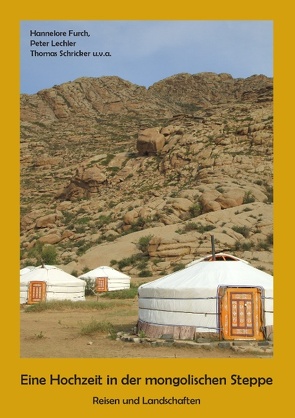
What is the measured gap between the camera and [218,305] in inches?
388

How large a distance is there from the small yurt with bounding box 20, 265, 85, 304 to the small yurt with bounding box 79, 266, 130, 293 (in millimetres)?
4727

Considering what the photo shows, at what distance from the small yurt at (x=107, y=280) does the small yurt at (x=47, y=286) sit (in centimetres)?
473

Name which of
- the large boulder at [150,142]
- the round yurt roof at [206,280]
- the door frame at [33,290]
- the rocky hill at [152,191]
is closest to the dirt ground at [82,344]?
the round yurt roof at [206,280]

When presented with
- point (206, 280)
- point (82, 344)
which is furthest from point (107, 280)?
point (206, 280)

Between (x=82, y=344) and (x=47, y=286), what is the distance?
10311 millimetres

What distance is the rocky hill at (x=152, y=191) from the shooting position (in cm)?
2800

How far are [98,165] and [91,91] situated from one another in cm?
4041

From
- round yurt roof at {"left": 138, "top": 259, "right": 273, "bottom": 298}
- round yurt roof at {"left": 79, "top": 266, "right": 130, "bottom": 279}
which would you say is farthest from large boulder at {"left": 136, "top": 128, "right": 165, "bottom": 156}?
round yurt roof at {"left": 138, "top": 259, "right": 273, "bottom": 298}

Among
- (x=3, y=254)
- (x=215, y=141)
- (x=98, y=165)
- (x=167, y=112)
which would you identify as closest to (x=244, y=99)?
(x=215, y=141)

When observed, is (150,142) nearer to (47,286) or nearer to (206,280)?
(47,286)

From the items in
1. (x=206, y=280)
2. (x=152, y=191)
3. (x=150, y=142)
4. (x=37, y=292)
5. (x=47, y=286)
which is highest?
(x=150, y=142)

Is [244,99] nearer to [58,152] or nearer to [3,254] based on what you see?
[58,152]

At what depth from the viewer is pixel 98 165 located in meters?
47.1

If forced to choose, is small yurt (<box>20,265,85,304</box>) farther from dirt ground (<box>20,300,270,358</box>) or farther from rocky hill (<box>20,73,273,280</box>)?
rocky hill (<box>20,73,273,280</box>)
